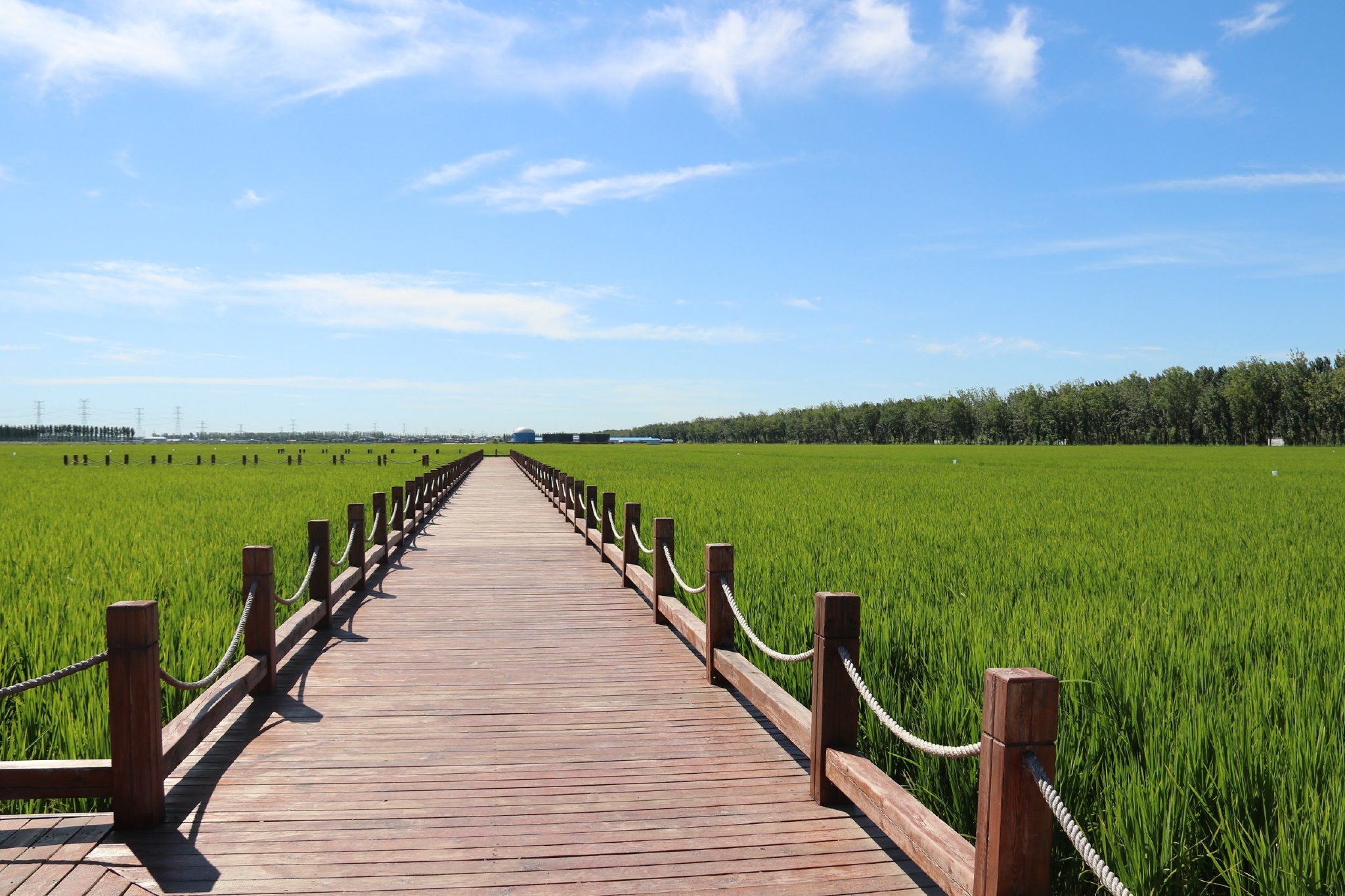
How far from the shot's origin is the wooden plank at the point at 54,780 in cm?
353

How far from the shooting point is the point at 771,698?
15.1ft

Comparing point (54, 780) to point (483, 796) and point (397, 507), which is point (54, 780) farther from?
point (397, 507)

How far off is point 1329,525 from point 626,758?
15.8 m

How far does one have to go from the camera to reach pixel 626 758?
4613mm

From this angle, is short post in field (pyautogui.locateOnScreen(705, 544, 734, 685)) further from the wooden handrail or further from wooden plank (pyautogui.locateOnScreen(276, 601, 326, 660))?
wooden plank (pyautogui.locateOnScreen(276, 601, 326, 660))

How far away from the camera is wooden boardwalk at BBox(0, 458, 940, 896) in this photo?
330 cm

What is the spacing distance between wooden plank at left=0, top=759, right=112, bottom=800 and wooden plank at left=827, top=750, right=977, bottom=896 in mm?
3293

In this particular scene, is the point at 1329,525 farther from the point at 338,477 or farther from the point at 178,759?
the point at 338,477

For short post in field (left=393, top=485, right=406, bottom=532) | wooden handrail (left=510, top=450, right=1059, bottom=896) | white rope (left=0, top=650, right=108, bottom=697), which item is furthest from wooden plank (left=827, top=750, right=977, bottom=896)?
short post in field (left=393, top=485, right=406, bottom=532)

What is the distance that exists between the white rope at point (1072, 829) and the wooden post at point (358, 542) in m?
8.33

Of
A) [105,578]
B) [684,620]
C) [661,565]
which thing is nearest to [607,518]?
[661,565]

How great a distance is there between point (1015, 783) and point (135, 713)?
3572mm

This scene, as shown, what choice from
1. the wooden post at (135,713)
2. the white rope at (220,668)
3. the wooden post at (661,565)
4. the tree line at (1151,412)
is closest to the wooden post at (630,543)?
the wooden post at (661,565)

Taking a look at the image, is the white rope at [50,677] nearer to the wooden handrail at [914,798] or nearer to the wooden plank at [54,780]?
the wooden plank at [54,780]
